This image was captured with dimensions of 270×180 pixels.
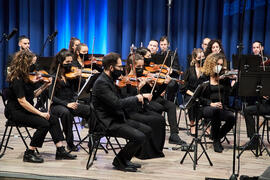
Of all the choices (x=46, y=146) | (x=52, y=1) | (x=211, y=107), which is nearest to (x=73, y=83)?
(x=46, y=146)

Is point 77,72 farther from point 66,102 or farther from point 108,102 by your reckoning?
point 108,102

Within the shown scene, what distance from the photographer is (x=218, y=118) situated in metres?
5.09

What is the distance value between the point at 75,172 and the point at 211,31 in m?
5.44

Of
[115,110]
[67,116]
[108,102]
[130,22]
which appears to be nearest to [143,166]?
[115,110]

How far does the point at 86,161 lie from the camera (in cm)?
447

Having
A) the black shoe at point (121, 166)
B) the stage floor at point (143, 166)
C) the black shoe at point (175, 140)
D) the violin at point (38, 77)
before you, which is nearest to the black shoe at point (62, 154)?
the stage floor at point (143, 166)

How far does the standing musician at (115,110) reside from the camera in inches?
161

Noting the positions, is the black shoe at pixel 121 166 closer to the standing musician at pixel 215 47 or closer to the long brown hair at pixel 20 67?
the long brown hair at pixel 20 67

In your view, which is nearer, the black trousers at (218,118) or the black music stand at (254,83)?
the black music stand at (254,83)

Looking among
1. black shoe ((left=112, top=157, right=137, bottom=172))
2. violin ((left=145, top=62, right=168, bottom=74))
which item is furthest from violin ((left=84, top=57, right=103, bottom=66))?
black shoe ((left=112, top=157, right=137, bottom=172))

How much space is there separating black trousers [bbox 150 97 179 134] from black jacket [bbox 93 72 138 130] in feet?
3.84

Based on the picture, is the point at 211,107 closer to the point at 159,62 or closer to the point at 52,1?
the point at 159,62

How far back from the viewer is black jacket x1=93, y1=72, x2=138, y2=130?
4086mm

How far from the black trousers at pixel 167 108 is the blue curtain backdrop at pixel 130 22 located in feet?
10.7
